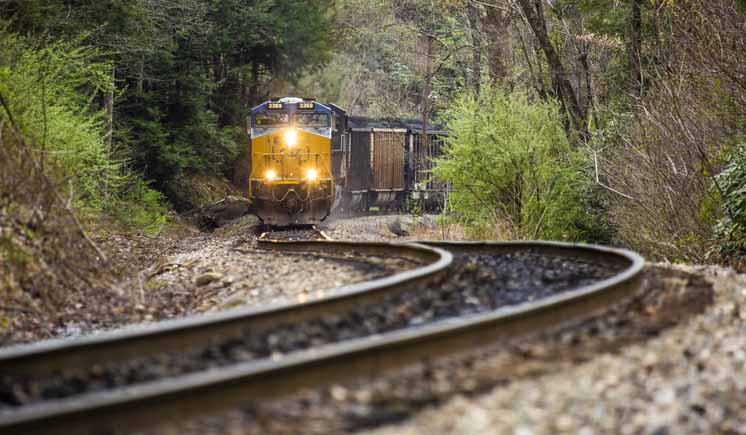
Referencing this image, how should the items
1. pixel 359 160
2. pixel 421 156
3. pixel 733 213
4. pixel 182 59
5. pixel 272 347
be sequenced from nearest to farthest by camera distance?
pixel 272 347, pixel 733 213, pixel 182 59, pixel 359 160, pixel 421 156

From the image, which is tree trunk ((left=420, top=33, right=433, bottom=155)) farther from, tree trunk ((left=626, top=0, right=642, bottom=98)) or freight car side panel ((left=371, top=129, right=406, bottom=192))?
tree trunk ((left=626, top=0, right=642, bottom=98))

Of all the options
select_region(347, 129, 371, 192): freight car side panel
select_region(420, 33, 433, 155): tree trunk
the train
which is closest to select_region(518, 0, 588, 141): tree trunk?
the train

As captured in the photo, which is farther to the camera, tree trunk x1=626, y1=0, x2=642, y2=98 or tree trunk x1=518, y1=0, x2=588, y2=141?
tree trunk x1=518, y1=0, x2=588, y2=141

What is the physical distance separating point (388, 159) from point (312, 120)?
9.80 metres

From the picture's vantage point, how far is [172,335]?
454 cm

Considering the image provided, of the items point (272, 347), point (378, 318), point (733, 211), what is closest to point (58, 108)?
point (733, 211)

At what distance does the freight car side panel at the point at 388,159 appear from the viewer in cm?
2884

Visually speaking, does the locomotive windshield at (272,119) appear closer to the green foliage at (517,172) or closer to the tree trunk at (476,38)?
the green foliage at (517,172)

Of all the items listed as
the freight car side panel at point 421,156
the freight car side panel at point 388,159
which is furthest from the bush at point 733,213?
the freight car side panel at point 388,159

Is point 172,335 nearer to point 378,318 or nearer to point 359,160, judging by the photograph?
point 378,318

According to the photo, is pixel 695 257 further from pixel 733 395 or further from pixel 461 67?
pixel 461 67

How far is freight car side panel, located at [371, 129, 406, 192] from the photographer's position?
28844mm

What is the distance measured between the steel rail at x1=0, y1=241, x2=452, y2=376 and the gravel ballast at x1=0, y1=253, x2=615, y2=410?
0.17 feet

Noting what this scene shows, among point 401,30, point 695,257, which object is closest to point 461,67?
point 401,30
